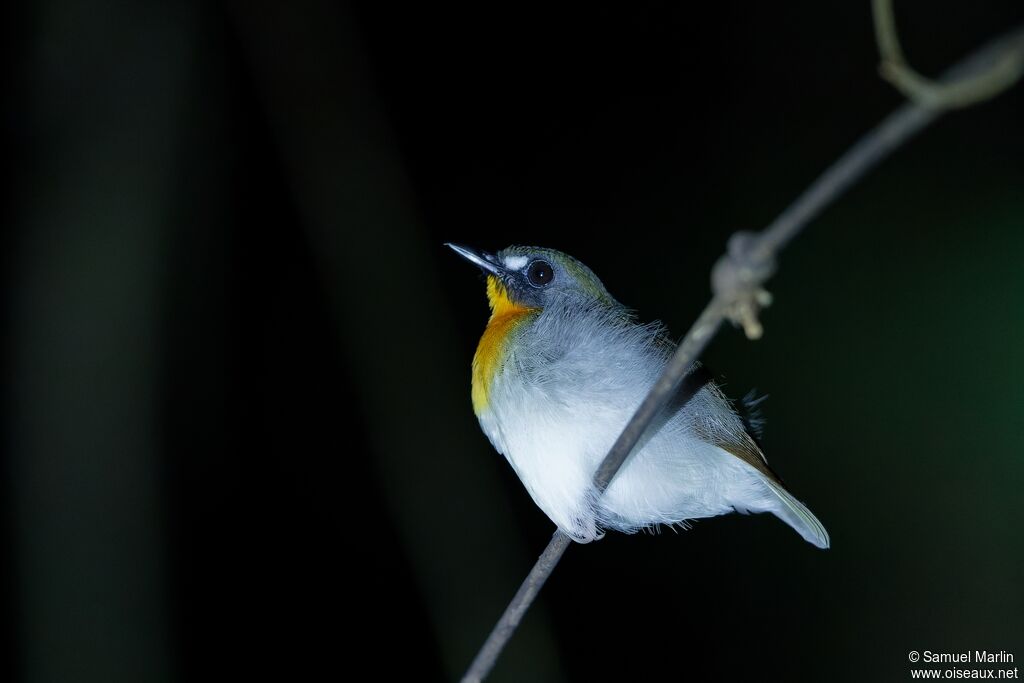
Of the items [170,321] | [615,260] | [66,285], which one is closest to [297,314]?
[170,321]

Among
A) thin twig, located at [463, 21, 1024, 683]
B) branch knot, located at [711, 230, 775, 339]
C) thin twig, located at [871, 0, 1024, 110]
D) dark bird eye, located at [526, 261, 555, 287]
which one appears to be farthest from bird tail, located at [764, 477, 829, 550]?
thin twig, located at [871, 0, 1024, 110]

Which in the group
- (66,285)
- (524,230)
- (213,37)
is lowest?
(66,285)

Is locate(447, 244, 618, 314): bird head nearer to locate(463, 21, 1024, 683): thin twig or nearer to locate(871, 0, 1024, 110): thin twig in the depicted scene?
locate(463, 21, 1024, 683): thin twig

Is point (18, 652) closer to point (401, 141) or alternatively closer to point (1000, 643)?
point (401, 141)

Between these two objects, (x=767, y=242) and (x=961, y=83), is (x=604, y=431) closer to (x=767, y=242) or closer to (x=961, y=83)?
(x=767, y=242)

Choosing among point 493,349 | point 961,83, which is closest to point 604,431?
point 493,349

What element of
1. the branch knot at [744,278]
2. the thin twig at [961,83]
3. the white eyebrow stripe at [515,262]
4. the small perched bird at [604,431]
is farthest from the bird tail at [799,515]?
the thin twig at [961,83]
